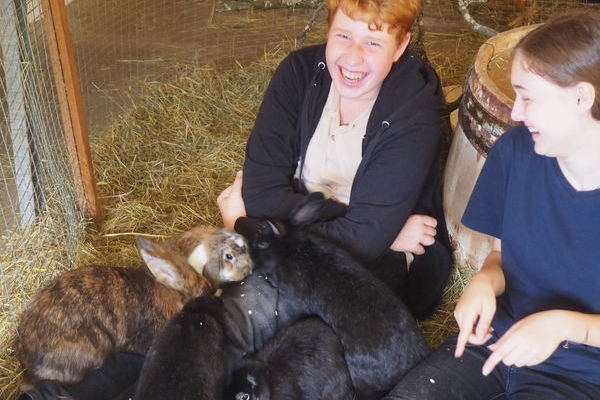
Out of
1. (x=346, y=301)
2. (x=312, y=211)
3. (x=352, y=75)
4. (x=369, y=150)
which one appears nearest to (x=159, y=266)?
(x=312, y=211)

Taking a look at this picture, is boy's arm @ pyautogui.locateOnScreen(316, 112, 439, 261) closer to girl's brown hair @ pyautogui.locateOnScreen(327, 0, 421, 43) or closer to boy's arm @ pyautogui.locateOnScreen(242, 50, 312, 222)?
boy's arm @ pyautogui.locateOnScreen(242, 50, 312, 222)

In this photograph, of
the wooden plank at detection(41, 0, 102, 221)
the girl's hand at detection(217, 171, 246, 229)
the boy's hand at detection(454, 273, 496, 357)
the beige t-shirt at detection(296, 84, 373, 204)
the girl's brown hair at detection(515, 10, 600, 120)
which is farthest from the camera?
the girl's hand at detection(217, 171, 246, 229)

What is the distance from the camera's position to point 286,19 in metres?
6.38

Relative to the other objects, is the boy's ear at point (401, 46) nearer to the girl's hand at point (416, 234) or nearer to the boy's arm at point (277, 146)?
the boy's arm at point (277, 146)

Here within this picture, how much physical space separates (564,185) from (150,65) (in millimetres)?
4039

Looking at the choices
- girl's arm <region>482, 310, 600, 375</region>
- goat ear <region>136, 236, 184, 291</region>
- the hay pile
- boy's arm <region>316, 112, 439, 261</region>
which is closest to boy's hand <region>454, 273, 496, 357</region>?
girl's arm <region>482, 310, 600, 375</region>

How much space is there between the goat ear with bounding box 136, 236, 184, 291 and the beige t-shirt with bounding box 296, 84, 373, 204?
685mm

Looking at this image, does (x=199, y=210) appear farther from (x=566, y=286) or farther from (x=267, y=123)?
(x=566, y=286)

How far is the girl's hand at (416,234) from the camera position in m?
2.90

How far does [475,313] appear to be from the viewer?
2035mm

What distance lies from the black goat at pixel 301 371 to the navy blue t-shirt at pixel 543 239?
590 millimetres

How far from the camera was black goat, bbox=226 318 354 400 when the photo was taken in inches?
96.5

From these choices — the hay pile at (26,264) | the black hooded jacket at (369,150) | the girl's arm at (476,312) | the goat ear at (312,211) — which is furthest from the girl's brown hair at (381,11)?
the hay pile at (26,264)

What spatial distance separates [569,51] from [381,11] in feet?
2.89
